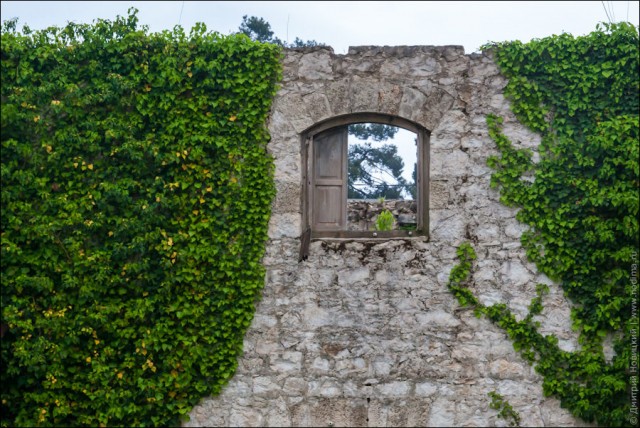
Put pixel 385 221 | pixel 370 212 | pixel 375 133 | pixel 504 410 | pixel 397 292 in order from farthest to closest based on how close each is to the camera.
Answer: pixel 375 133 < pixel 370 212 < pixel 385 221 < pixel 397 292 < pixel 504 410

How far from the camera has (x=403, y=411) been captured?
7.35 metres

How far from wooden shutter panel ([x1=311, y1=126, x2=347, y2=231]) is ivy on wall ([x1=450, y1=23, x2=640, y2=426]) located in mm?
1221

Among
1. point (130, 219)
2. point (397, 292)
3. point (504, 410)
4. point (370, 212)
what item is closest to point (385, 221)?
point (370, 212)

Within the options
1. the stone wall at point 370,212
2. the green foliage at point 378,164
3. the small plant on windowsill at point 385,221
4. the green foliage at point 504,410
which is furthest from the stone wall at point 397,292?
the green foliage at point 378,164

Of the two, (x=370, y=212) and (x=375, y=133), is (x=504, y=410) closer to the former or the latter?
(x=370, y=212)

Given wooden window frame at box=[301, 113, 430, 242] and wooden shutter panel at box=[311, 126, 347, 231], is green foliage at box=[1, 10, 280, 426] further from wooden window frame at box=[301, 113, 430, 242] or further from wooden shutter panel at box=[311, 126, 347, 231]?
wooden shutter panel at box=[311, 126, 347, 231]

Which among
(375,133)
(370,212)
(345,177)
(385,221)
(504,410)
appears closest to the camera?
(504,410)

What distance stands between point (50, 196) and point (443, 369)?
3.89 m

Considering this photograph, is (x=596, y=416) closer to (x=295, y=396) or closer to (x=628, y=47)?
(x=295, y=396)

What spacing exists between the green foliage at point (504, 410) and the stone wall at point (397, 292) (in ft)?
0.18

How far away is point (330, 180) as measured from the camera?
25.6ft

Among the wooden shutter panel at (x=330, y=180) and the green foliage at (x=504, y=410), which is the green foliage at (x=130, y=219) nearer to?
the wooden shutter panel at (x=330, y=180)

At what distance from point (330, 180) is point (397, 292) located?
1.24 metres

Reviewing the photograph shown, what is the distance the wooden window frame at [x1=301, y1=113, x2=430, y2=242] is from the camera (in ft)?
25.1
